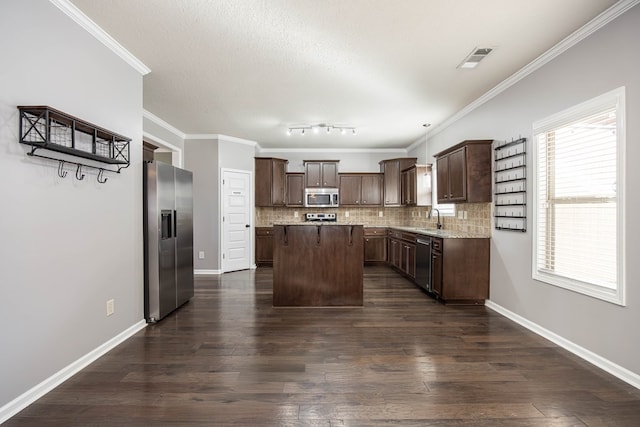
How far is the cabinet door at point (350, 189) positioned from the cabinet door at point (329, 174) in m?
0.23

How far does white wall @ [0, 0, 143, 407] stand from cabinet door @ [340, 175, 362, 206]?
4.67m

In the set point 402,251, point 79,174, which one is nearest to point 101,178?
point 79,174

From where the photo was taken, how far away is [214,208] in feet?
18.8

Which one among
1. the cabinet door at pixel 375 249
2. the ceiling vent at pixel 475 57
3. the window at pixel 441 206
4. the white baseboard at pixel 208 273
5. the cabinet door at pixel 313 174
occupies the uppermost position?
the ceiling vent at pixel 475 57

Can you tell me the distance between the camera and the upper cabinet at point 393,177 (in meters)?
6.61

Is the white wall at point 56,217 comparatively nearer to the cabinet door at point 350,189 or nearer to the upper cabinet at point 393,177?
the cabinet door at point 350,189

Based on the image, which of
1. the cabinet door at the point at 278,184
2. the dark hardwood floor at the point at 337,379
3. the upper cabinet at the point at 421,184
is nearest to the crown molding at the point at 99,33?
the dark hardwood floor at the point at 337,379

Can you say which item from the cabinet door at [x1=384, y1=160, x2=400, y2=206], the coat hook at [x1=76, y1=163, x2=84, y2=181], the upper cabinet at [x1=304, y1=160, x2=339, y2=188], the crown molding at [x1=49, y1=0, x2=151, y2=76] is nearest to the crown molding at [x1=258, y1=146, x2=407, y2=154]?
the upper cabinet at [x1=304, y1=160, x2=339, y2=188]

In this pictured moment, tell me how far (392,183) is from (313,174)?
1.85 metres

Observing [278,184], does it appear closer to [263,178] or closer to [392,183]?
[263,178]

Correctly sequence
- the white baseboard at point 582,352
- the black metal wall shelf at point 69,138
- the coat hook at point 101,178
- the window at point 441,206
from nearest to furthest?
the black metal wall shelf at point 69,138 → the white baseboard at point 582,352 → the coat hook at point 101,178 → the window at point 441,206

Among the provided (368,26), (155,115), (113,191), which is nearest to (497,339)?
(368,26)

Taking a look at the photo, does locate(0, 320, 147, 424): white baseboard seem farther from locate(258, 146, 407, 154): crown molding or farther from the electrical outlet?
locate(258, 146, 407, 154): crown molding

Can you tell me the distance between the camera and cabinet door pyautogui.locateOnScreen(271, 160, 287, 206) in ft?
21.4
